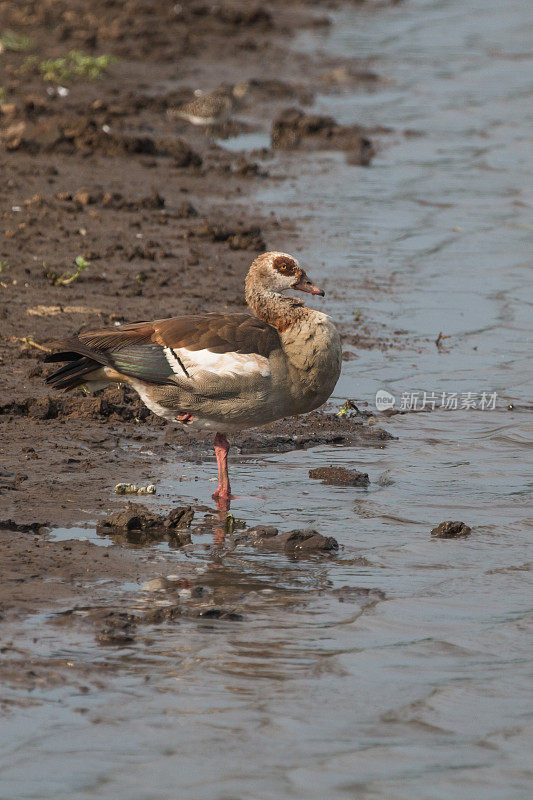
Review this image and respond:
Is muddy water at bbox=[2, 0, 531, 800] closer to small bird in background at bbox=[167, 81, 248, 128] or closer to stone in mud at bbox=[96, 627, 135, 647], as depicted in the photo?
stone in mud at bbox=[96, 627, 135, 647]

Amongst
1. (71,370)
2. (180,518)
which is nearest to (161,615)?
(180,518)

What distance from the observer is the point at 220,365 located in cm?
709

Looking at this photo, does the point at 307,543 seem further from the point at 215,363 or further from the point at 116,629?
the point at 116,629

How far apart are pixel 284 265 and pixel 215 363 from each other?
925 millimetres

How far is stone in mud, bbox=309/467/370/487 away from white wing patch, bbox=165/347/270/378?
809 millimetres

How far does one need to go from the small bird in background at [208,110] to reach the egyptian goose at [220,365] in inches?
363

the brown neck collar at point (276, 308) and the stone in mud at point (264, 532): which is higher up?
the brown neck collar at point (276, 308)

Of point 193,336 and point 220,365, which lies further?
point 193,336

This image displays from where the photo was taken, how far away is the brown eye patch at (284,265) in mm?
7652

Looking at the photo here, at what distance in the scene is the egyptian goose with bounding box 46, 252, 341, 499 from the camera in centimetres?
712

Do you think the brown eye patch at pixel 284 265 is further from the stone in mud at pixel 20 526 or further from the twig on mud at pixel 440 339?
the twig on mud at pixel 440 339

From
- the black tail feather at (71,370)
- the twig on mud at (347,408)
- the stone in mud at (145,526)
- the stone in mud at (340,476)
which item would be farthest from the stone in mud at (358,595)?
the twig on mud at (347,408)

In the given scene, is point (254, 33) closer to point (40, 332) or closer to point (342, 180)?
point (342, 180)

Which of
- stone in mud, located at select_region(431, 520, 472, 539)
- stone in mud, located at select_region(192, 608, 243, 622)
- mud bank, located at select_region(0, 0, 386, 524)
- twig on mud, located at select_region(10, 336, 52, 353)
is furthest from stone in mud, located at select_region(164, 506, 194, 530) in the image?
twig on mud, located at select_region(10, 336, 52, 353)
